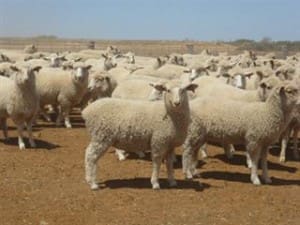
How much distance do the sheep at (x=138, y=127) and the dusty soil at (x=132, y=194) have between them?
567 millimetres

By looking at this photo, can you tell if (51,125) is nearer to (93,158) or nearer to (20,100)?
(20,100)

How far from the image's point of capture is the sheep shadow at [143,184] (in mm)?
9745

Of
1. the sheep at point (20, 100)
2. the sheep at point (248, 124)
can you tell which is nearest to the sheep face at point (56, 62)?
the sheep at point (20, 100)

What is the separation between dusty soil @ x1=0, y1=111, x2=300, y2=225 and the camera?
814 cm

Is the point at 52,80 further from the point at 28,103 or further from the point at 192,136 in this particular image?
the point at 192,136

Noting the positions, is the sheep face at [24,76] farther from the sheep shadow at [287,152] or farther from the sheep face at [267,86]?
the sheep shadow at [287,152]

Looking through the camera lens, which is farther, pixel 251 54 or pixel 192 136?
pixel 251 54

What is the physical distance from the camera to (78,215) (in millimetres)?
8109

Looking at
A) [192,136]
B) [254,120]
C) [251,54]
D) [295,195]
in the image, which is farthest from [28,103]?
[251,54]

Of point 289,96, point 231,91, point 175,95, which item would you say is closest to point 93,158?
point 175,95

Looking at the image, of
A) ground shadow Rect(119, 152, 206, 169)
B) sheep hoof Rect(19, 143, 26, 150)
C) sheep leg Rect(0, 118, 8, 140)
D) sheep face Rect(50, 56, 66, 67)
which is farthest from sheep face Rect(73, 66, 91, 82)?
sheep face Rect(50, 56, 66, 67)

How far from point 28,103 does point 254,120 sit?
534 cm

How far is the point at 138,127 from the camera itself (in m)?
9.34

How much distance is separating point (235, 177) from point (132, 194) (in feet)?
8.12
